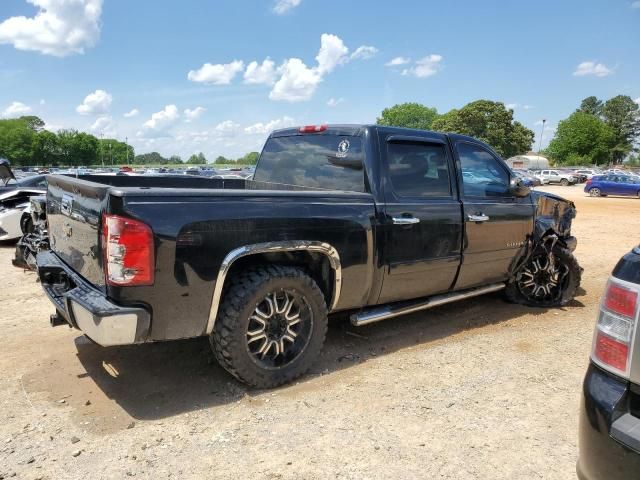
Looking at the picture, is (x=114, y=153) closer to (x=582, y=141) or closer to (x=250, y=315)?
(x=582, y=141)

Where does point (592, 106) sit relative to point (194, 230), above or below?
above

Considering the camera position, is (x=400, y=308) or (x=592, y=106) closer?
(x=400, y=308)

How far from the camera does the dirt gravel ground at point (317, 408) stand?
278cm

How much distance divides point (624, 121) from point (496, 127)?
5740cm

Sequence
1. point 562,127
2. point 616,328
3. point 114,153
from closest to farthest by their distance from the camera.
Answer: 1. point 616,328
2. point 562,127
3. point 114,153

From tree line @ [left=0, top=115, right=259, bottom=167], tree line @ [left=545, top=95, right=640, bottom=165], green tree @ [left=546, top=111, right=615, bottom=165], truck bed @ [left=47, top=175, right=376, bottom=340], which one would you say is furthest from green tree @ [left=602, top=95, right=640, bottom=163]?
truck bed @ [left=47, top=175, right=376, bottom=340]

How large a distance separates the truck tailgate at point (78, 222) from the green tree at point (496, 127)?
2760 inches

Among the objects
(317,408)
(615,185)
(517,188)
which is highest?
(517,188)

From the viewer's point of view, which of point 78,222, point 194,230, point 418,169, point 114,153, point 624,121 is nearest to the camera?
point 194,230

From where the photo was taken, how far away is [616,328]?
196 centimetres

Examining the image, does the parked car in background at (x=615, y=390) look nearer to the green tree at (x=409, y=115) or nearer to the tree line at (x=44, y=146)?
the tree line at (x=44, y=146)

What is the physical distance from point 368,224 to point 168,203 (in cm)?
159

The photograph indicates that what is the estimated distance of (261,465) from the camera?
2766 mm

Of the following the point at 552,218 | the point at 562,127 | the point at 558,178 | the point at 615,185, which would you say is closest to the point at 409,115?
the point at 562,127
